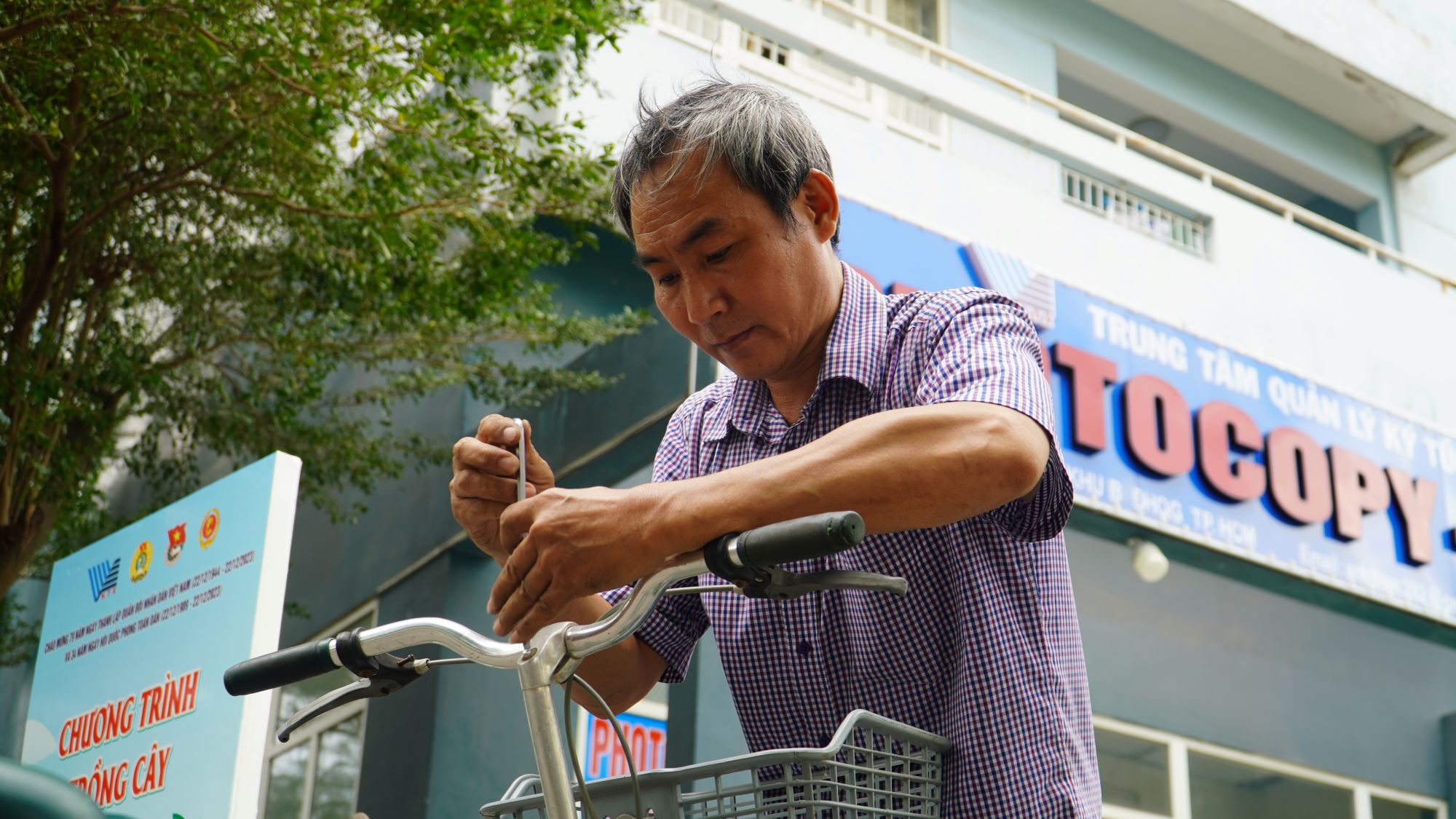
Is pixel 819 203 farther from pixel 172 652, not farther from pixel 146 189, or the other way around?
pixel 146 189

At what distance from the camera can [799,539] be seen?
1179 mm

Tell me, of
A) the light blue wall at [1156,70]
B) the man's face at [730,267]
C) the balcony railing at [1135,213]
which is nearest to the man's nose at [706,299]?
the man's face at [730,267]

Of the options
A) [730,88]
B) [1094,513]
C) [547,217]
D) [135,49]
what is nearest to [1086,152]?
[1094,513]

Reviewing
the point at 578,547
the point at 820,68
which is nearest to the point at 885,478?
the point at 578,547

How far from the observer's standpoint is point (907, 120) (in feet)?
29.9

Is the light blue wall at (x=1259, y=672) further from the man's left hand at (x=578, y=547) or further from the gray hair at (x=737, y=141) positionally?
the man's left hand at (x=578, y=547)

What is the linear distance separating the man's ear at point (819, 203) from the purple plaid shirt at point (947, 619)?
9cm

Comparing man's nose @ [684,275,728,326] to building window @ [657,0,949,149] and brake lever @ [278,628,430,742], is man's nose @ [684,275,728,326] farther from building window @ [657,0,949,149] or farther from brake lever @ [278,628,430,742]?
building window @ [657,0,949,149]

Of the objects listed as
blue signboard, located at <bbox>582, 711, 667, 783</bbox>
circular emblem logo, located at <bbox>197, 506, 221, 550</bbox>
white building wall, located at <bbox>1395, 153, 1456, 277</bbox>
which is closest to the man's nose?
circular emblem logo, located at <bbox>197, 506, 221, 550</bbox>

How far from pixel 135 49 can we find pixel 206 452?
7.07 meters

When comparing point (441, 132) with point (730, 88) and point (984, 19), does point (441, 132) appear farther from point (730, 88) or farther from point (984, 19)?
point (984, 19)

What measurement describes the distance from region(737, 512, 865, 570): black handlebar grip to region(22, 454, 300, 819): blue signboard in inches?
97.2

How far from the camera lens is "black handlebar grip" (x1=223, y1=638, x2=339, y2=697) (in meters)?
1.56

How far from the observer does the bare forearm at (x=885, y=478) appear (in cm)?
133
